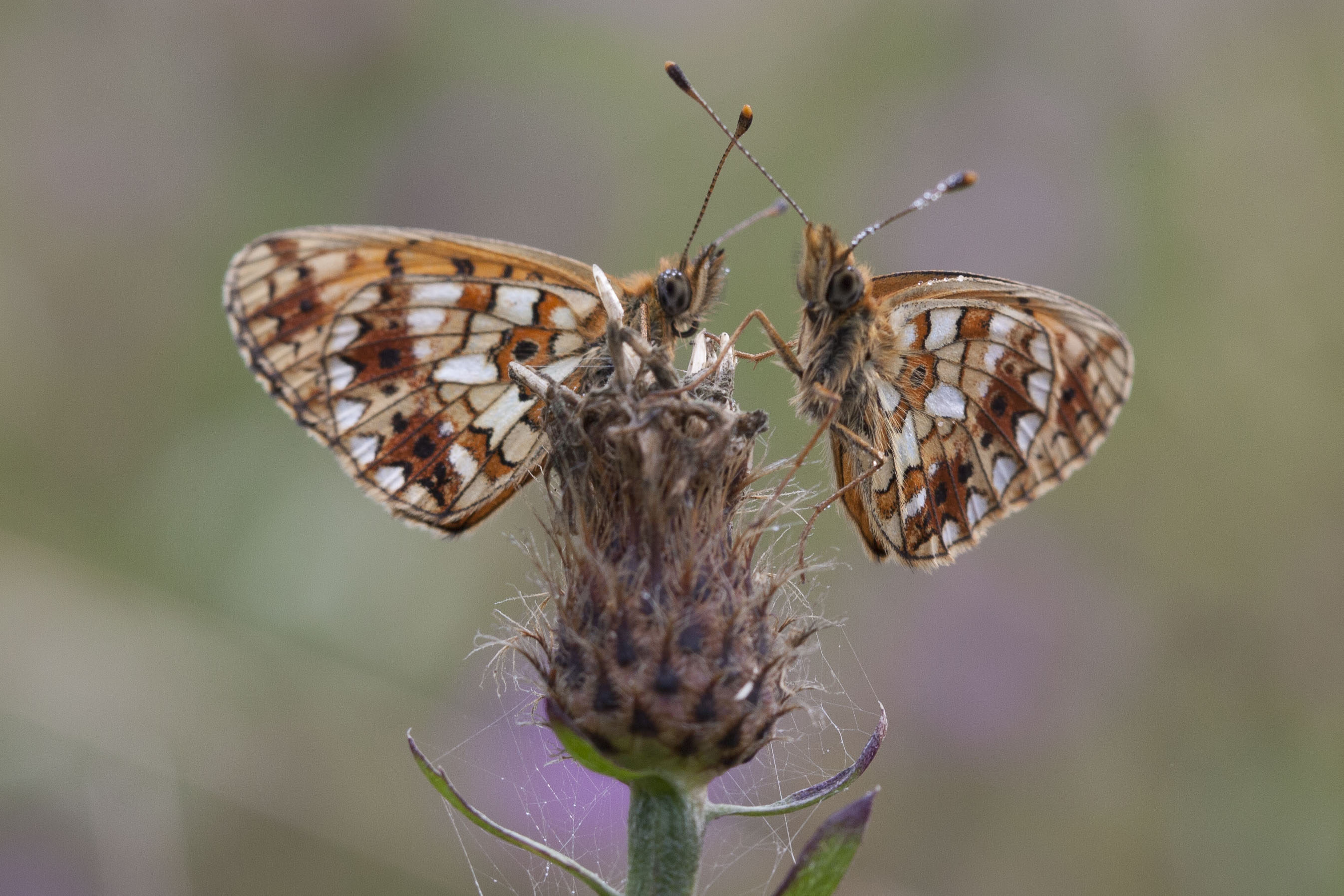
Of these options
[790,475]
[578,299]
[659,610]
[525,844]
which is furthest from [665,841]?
[578,299]

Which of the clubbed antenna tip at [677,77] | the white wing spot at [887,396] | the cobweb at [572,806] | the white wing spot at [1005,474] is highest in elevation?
the clubbed antenna tip at [677,77]

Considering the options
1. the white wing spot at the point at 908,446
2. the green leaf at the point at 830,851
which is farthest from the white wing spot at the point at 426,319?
the green leaf at the point at 830,851

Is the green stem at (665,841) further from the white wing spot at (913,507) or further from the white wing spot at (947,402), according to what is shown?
the white wing spot at (947,402)

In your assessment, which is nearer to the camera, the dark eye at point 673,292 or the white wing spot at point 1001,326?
the dark eye at point 673,292

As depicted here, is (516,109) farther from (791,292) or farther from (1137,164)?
(1137,164)

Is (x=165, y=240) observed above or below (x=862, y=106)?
below

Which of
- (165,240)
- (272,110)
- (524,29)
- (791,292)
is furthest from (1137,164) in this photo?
(165,240)

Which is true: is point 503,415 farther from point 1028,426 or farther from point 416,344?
point 1028,426
